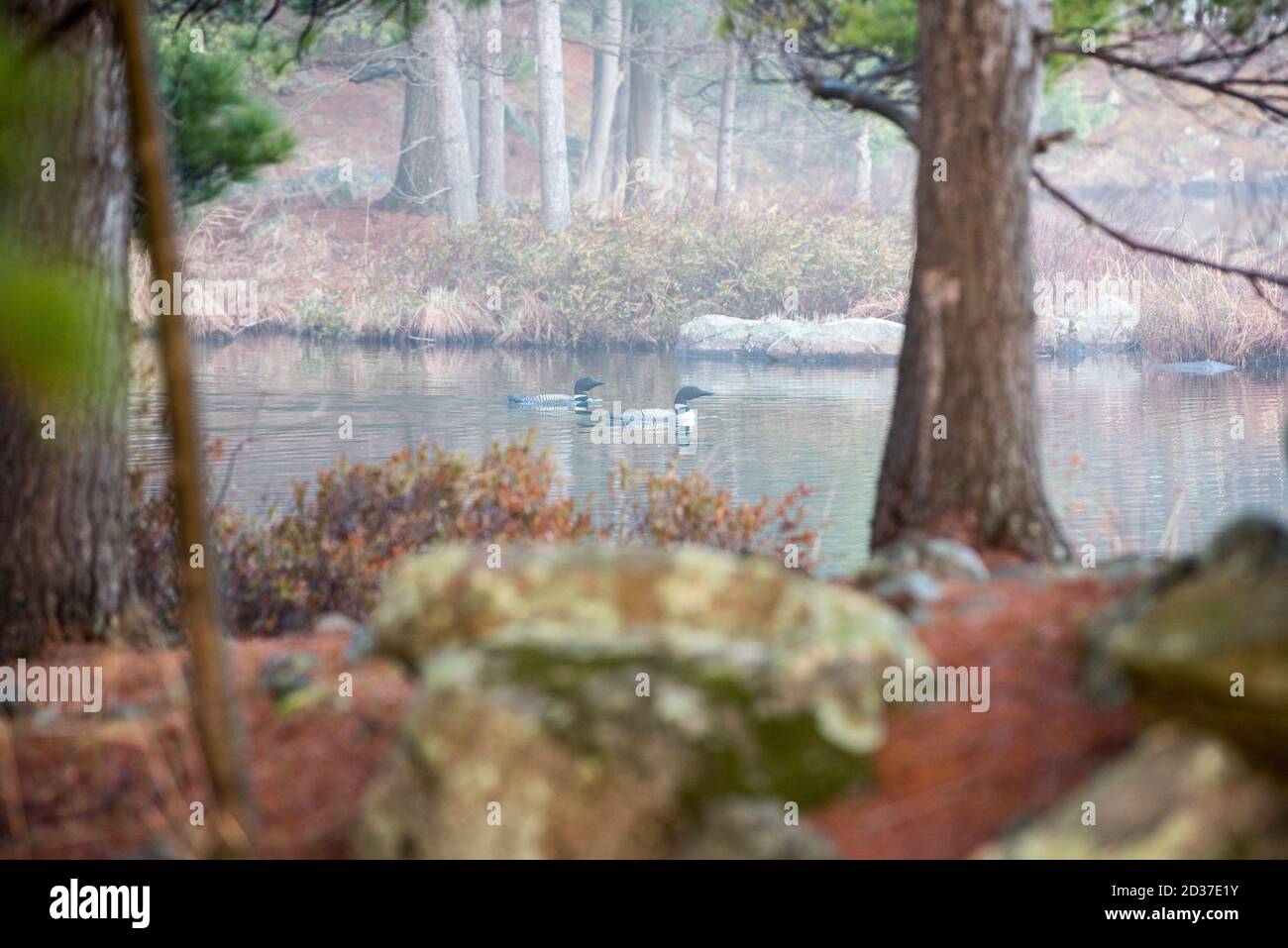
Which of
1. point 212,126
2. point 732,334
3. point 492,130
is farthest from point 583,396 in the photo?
point 492,130

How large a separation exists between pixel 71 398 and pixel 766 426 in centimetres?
1345

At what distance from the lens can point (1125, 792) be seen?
137 inches

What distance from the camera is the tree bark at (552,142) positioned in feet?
107

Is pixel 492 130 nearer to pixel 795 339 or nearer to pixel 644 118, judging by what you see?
pixel 644 118

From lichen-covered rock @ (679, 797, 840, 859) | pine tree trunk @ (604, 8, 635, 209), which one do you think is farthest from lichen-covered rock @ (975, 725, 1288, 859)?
pine tree trunk @ (604, 8, 635, 209)

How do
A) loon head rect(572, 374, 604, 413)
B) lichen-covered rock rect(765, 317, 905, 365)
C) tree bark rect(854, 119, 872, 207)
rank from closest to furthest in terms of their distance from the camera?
loon head rect(572, 374, 604, 413) → lichen-covered rock rect(765, 317, 905, 365) → tree bark rect(854, 119, 872, 207)

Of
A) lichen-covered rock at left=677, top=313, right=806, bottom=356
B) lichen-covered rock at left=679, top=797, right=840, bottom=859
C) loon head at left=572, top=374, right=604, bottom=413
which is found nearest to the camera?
lichen-covered rock at left=679, top=797, right=840, bottom=859

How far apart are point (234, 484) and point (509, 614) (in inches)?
413

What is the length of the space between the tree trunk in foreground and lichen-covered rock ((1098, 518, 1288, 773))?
254 cm

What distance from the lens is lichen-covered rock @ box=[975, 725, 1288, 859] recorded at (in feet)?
11.1
